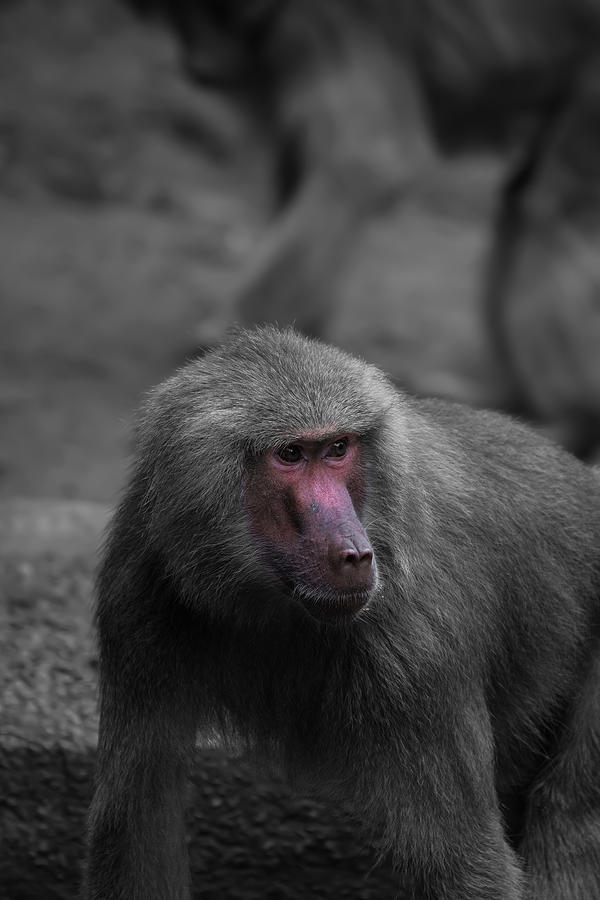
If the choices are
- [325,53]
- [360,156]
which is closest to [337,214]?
[360,156]

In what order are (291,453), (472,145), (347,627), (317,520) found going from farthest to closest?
(472,145) < (347,627) < (291,453) < (317,520)

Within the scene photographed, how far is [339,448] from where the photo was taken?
11.6 feet

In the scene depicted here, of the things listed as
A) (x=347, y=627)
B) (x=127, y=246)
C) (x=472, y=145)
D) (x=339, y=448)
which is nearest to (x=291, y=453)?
(x=339, y=448)

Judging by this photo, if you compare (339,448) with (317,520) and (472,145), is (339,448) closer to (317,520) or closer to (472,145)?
(317,520)

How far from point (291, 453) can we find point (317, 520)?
21 cm

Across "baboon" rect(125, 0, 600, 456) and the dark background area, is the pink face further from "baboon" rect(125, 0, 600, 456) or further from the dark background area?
"baboon" rect(125, 0, 600, 456)

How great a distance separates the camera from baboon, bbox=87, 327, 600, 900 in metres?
3.54

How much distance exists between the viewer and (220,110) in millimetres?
11375

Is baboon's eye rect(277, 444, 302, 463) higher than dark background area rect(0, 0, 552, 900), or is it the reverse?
dark background area rect(0, 0, 552, 900)

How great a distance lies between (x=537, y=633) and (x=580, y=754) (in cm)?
38

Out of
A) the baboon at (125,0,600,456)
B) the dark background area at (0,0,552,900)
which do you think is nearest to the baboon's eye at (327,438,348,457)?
the dark background area at (0,0,552,900)

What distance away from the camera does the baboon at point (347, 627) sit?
3.54 metres

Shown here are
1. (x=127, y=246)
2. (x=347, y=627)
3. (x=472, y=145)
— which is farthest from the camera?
(x=127, y=246)

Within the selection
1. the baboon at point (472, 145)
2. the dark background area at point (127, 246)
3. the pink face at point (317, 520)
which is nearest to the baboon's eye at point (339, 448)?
the pink face at point (317, 520)
